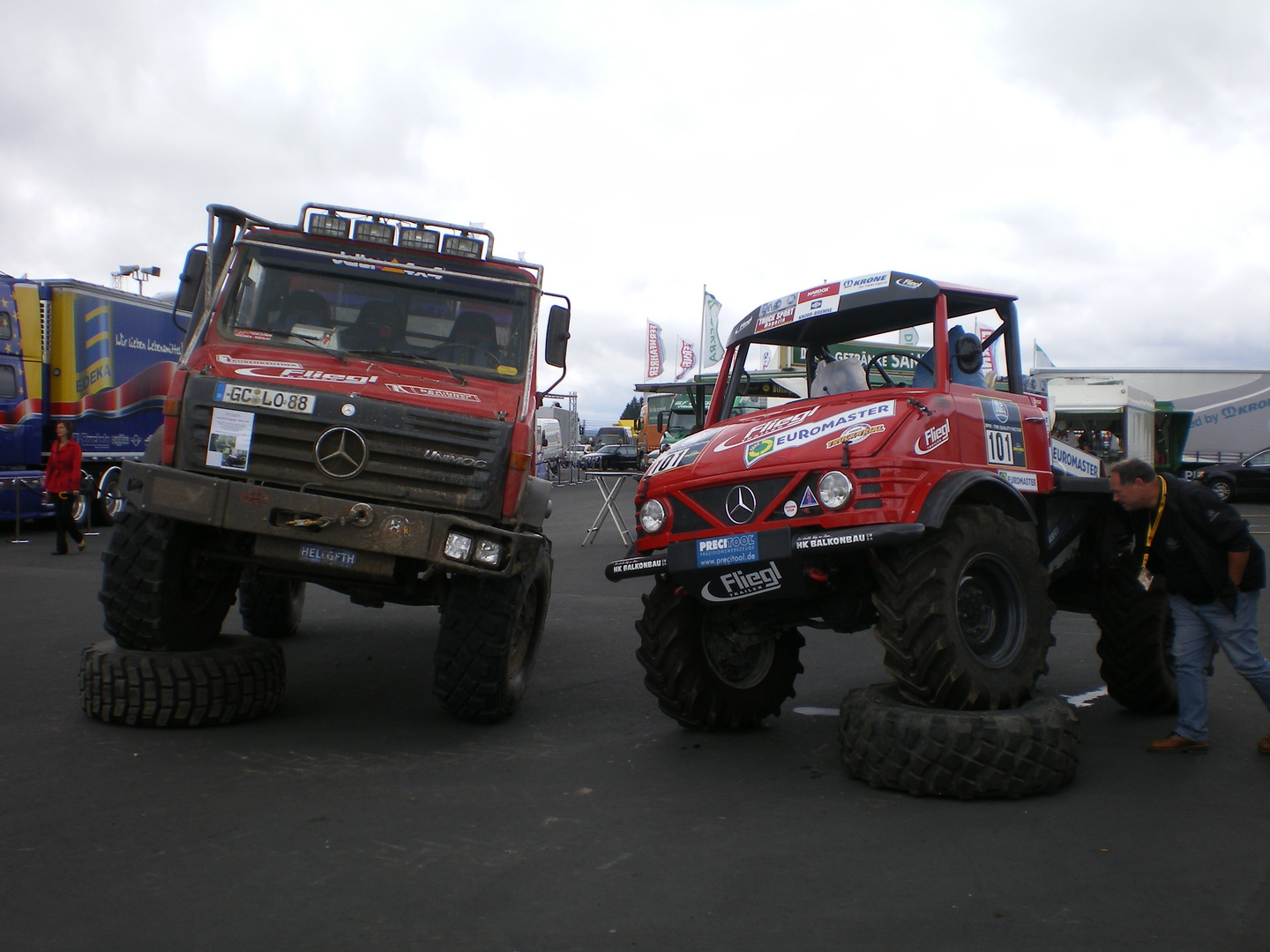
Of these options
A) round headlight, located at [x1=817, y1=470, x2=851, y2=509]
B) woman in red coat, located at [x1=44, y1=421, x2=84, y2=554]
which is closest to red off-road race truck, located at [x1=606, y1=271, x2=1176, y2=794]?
round headlight, located at [x1=817, y1=470, x2=851, y2=509]

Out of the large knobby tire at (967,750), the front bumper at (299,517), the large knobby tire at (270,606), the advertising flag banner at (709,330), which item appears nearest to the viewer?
the large knobby tire at (967,750)

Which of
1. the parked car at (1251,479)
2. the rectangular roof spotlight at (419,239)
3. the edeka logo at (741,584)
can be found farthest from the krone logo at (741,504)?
the parked car at (1251,479)

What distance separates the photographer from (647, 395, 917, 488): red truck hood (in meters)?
5.00

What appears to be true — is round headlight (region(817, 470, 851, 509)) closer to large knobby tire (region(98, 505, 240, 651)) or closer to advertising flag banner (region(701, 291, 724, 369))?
large knobby tire (region(98, 505, 240, 651))

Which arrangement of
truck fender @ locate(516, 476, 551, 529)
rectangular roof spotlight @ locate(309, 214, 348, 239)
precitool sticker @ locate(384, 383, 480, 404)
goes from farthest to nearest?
1. rectangular roof spotlight @ locate(309, 214, 348, 239)
2. truck fender @ locate(516, 476, 551, 529)
3. precitool sticker @ locate(384, 383, 480, 404)

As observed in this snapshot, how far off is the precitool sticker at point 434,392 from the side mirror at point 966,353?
2.72 m

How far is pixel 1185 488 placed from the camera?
17.3 feet

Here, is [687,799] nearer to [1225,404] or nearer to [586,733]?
[586,733]

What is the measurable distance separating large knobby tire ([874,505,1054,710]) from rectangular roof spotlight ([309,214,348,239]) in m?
4.07

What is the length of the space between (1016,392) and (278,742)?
4729 millimetres

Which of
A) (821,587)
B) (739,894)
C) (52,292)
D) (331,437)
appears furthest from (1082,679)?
(52,292)

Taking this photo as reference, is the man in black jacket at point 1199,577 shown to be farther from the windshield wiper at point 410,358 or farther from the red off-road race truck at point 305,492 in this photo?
the windshield wiper at point 410,358

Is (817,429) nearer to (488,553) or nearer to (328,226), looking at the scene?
(488,553)

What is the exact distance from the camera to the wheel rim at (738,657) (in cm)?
578
